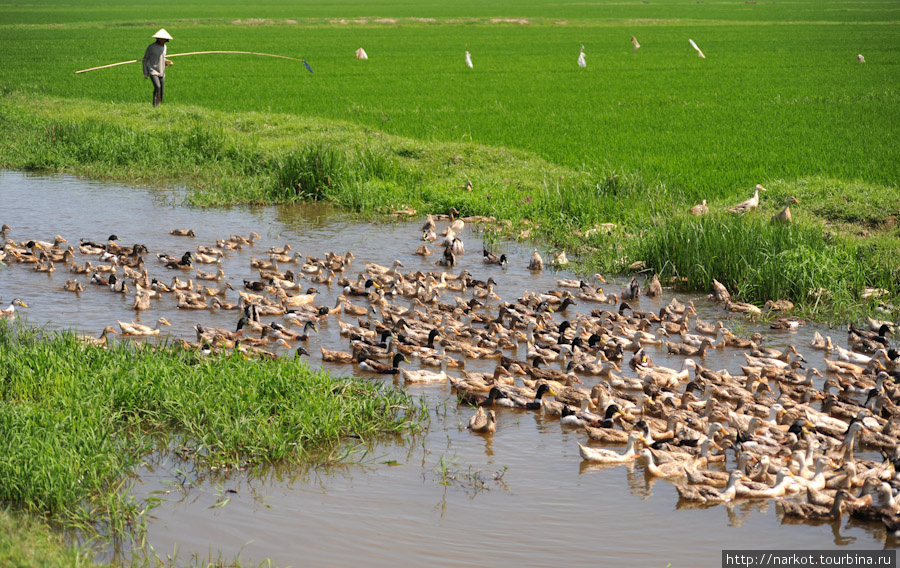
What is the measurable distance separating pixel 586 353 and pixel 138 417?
600cm

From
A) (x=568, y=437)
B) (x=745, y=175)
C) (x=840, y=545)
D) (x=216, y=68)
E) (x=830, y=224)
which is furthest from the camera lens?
(x=216, y=68)

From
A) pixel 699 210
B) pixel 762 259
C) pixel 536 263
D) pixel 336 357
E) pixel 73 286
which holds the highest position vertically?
pixel 699 210

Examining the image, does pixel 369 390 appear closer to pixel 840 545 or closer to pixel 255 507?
pixel 255 507

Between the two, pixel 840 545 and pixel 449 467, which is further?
pixel 449 467

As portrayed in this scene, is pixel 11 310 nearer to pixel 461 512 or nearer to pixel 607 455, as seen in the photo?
pixel 461 512

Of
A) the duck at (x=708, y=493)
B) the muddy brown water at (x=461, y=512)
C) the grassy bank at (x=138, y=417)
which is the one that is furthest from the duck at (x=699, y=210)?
the duck at (x=708, y=493)

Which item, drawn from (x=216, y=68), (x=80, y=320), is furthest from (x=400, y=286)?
(x=216, y=68)

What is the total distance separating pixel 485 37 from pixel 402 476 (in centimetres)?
7770

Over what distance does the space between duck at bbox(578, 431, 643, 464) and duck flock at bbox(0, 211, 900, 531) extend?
15mm

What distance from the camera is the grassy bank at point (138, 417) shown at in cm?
847

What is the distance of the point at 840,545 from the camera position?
8.44 m

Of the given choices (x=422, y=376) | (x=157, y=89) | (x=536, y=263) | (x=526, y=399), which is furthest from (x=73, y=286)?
(x=157, y=89)

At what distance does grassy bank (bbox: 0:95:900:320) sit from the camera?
16.3 metres

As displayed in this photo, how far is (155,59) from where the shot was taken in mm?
32594
